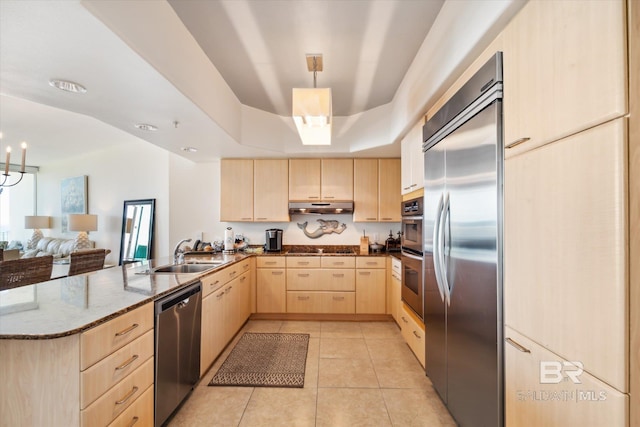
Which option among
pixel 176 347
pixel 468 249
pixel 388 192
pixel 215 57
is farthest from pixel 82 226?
pixel 468 249

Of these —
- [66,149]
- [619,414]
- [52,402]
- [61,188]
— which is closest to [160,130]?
[52,402]

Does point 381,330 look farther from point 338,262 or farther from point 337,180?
point 337,180

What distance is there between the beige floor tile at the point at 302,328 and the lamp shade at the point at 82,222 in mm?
4598

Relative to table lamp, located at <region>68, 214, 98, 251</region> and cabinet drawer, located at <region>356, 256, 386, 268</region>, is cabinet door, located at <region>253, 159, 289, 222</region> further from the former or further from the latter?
table lamp, located at <region>68, 214, 98, 251</region>

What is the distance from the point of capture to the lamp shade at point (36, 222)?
6.38 m

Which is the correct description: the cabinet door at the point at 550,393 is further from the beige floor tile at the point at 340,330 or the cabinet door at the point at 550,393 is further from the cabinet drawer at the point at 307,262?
the cabinet drawer at the point at 307,262

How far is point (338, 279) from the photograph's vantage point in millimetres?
3779

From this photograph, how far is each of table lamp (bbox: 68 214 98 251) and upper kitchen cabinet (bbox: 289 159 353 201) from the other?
436 cm

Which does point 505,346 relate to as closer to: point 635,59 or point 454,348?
point 454,348

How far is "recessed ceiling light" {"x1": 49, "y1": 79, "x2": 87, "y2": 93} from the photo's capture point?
1799 millimetres

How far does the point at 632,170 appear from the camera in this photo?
0.78 metres

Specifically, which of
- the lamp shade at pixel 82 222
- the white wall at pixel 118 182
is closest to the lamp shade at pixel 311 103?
the white wall at pixel 118 182

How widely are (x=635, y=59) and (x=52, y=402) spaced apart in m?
2.29

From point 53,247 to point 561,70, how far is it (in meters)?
8.38
